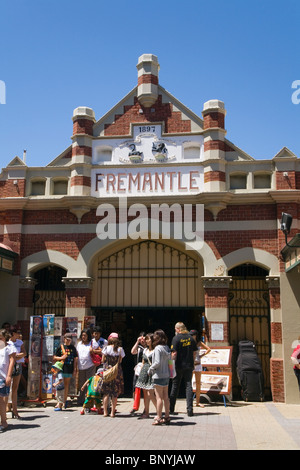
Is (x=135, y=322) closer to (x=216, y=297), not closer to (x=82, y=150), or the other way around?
(x=216, y=297)

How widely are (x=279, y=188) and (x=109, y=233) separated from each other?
15.7 feet

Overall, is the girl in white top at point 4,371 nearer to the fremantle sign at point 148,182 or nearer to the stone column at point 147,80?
the fremantle sign at point 148,182

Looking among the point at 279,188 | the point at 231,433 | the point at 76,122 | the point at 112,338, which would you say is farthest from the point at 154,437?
the point at 76,122

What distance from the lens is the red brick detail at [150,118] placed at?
46.1 feet

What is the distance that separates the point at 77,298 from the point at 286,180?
6.50 meters

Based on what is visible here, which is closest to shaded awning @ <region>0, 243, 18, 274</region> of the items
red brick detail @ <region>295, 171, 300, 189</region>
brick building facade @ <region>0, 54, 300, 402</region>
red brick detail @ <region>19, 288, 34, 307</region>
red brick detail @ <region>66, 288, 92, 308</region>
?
brick building facade @ <region>0, 54, 300, 402</region>

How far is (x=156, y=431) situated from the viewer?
811cm

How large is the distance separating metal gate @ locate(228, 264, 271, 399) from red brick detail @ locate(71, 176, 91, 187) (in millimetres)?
4900

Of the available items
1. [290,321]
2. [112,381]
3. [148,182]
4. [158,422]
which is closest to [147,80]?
[148,182]

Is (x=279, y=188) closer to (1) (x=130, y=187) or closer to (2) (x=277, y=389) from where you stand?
(1) (x=130, y=187)

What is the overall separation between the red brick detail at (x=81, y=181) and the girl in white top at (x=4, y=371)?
20.6 ft

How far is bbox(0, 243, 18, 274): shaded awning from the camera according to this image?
12.9 meters

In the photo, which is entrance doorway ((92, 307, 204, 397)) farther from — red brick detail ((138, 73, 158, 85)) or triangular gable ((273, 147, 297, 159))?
red brick detail ((138, 73, 158, 85))
